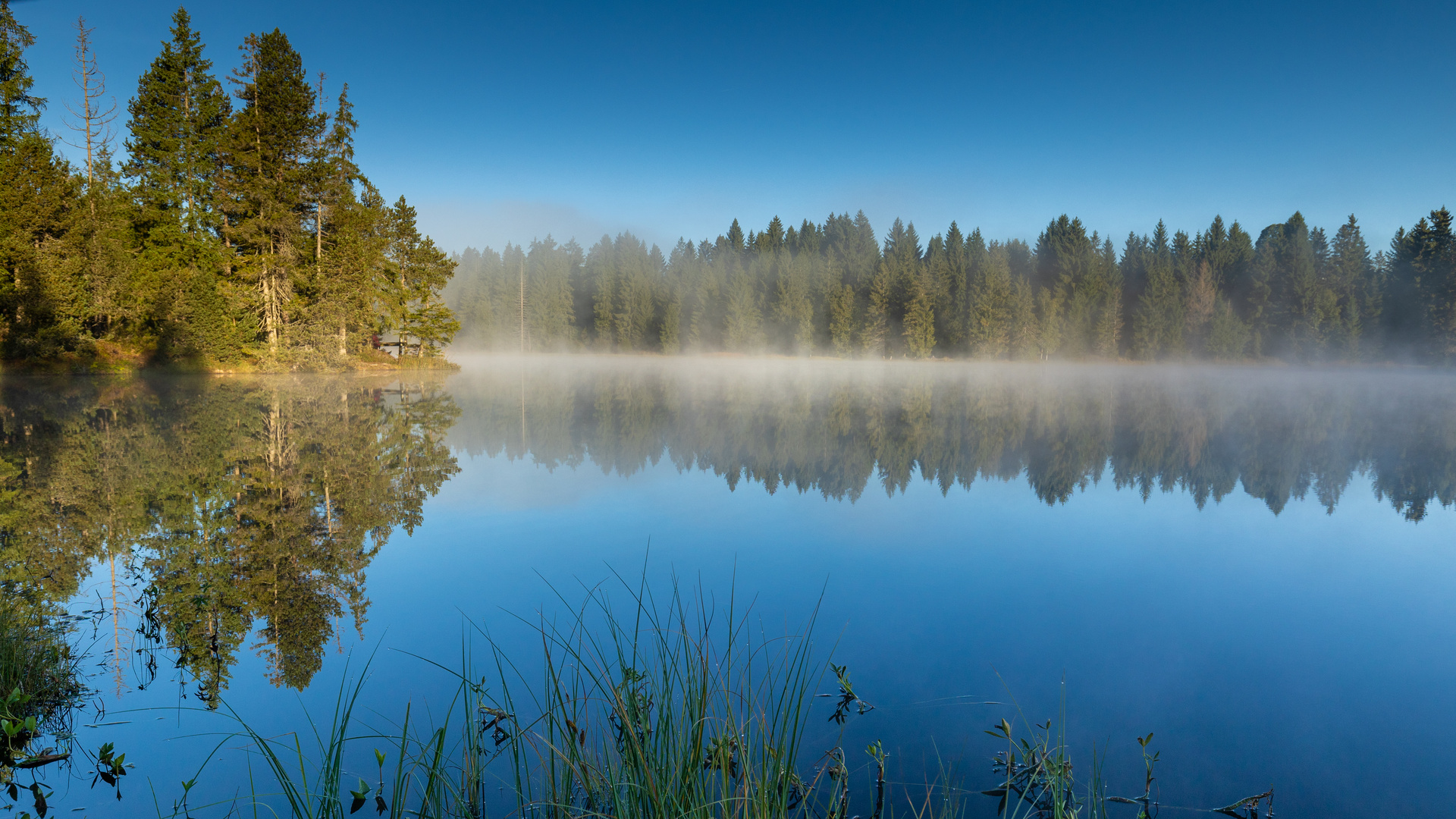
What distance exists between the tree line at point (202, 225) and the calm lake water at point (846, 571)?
1305cm

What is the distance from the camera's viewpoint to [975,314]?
182ft

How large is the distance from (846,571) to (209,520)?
5.54 metres

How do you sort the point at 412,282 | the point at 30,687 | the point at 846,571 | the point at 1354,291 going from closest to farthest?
the point at 30,687 < the point at 846,571 < the point at 412,282 < the point at 1354,291

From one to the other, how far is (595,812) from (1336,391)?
1479 inches

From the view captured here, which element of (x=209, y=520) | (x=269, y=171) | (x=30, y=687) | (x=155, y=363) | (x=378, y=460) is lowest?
(x=30, y=687)

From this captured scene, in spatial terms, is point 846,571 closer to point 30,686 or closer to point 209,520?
point 30,686

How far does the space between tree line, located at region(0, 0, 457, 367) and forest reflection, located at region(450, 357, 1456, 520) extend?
7041 mm

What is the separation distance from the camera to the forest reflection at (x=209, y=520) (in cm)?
398

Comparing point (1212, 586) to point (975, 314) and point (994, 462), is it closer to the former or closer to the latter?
point (994, 462)

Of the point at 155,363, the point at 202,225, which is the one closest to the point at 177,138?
the point at 202,225

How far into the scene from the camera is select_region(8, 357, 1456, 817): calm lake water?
Result: 3.24m

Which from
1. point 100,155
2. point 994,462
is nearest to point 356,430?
point 994,462

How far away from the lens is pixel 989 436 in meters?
13.6

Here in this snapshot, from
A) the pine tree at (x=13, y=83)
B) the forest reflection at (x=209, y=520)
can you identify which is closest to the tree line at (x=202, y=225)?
the pine tree at (x=13, y=83)
